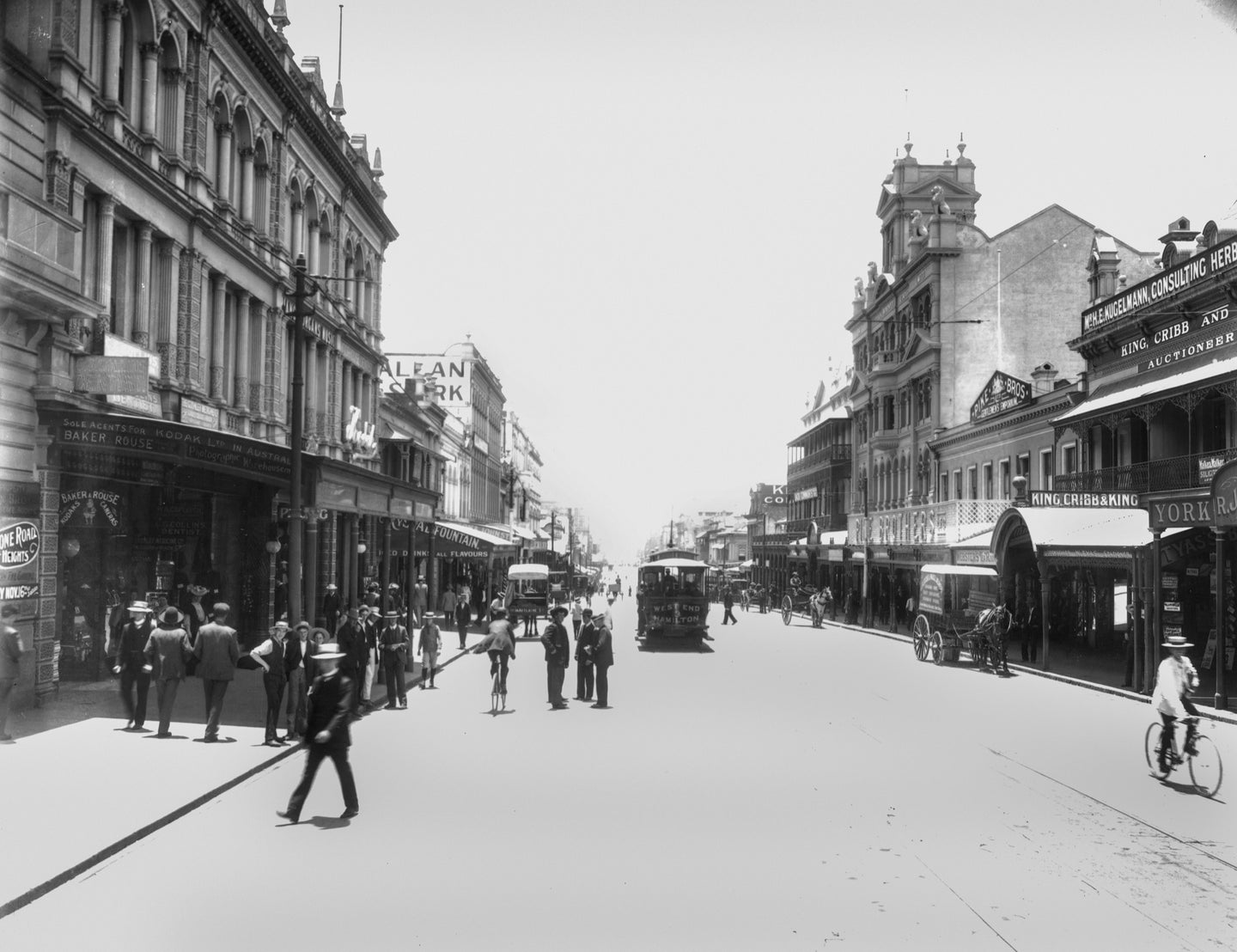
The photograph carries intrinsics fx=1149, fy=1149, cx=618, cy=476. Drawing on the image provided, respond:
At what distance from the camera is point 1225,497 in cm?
2005

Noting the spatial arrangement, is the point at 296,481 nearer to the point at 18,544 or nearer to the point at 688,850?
the point at 18,544

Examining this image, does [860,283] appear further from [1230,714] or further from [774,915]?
[774,915]

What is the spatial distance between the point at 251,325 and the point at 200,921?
23.5 meters

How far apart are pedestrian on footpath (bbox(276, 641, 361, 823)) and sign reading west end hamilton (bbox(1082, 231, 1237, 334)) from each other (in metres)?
22.7

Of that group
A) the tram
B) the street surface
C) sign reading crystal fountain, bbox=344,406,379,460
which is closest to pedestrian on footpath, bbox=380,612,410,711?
the street surface

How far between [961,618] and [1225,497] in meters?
12.7

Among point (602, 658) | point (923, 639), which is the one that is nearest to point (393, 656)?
point (602, 658)

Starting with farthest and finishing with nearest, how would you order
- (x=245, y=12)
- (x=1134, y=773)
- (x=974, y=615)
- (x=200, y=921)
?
(x=974, y=615)
(x=245, y=12)
(x=1134, y=773)
(x=200, y=921)

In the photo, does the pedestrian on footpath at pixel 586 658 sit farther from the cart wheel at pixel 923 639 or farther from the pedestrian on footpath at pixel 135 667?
the cart wheel at pixel 923 639

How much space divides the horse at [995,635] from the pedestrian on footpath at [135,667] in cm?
2046

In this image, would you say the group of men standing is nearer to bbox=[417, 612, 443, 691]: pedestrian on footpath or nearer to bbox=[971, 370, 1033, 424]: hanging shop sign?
bbox=[417, 612, 443, 691]: pedestrian on footpath

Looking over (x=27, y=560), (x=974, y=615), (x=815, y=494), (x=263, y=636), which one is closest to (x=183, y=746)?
(x=27, y=560)

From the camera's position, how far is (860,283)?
70.8 metres

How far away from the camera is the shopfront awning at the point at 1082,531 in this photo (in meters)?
26.1
